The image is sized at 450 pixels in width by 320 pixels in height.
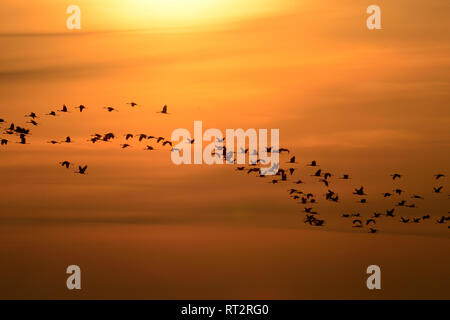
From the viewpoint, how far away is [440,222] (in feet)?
234

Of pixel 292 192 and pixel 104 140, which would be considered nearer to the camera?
pixel 104 140
